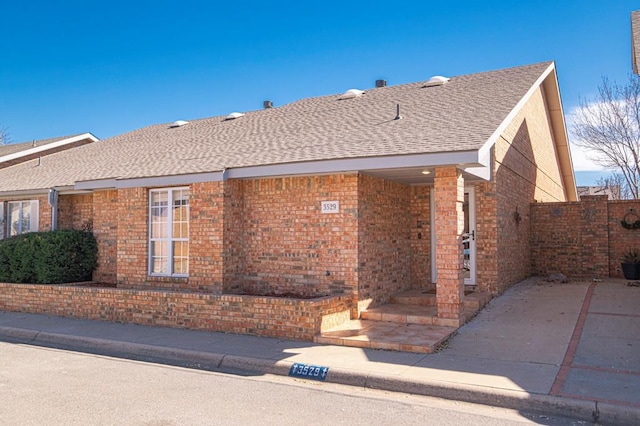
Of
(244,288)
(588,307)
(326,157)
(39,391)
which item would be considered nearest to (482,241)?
(588,307)

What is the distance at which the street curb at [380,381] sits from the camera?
5395 millimetres

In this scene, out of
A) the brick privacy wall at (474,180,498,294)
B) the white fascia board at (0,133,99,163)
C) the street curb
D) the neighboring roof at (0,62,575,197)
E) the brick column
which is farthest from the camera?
the white fascia board at (0,133,99,163)

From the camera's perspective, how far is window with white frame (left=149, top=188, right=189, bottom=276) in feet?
37.7

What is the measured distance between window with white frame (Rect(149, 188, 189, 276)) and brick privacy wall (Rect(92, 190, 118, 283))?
1607mm

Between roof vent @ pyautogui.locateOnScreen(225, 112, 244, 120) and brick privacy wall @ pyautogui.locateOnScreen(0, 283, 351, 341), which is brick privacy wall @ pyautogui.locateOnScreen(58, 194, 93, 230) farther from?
roof vent @ pyautogui.locateOnScreen(225, 112, 244, 120)

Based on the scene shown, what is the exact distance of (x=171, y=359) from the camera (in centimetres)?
812

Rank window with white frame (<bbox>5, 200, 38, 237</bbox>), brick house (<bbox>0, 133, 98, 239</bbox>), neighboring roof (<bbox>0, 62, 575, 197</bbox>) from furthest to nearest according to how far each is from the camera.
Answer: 1. brick house (<bbox>0, 133, 98, 239</bbox>)
2. window with white frame (<bbox>5, 200, 38, 237</bbox>)
3. neighboring roof (<bbox>0, 62, 575, 197</bbox>)

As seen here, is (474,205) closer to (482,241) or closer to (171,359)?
(482,241)

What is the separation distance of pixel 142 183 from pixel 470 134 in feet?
22.9

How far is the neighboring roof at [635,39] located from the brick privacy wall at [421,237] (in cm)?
521

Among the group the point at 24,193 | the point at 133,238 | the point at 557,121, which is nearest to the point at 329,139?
the point at 133,238

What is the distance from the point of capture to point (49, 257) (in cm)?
1255

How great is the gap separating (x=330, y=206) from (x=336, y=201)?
0.52ft

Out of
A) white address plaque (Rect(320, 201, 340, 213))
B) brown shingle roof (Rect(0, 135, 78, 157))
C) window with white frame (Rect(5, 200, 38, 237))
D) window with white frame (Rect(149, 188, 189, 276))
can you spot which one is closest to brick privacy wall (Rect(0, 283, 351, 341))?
window with white frame (Rect(149, 188, 189, 276))
